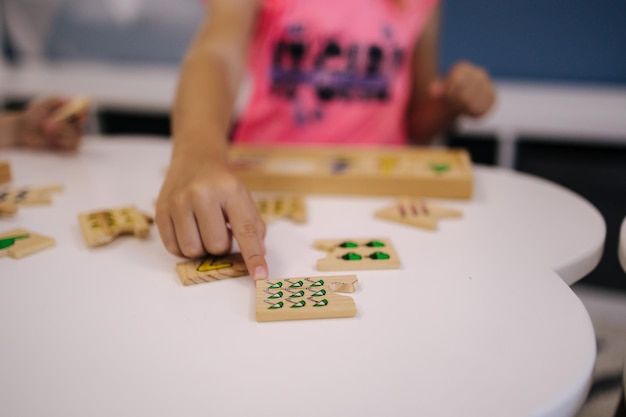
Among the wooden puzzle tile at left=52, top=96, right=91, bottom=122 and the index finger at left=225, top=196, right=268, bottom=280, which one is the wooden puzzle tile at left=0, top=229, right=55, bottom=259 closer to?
the index finger at left=225, top=196, right=268, bottom=280

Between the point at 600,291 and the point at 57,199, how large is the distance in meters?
1.53

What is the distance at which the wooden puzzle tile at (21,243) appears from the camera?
0.67m

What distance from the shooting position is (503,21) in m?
1.99

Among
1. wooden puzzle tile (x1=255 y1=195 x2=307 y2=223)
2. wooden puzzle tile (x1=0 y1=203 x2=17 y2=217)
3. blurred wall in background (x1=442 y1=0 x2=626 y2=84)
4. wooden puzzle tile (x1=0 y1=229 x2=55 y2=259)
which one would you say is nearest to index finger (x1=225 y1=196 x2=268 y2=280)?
wooden puzzle tile (x1=255 y1=195 x2=307 y2=223)

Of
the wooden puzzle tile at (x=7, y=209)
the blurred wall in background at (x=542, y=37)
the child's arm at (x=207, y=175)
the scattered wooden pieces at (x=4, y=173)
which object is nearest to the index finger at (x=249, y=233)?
the child's arm at (x=207, y=175)

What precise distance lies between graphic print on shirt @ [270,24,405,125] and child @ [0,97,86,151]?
43 cm

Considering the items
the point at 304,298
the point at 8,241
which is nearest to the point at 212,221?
the point at 304,298

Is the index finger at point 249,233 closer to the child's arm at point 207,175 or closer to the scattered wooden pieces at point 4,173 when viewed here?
the child's arm at point 207,175

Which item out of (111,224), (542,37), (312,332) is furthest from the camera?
(542,37)

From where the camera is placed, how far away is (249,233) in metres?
0.62

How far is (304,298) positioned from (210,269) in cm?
12

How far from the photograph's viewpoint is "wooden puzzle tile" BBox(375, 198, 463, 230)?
757mm

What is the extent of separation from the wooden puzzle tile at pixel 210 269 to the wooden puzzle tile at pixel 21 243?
0.18 metres

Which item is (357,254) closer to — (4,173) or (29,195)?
(29,195)
